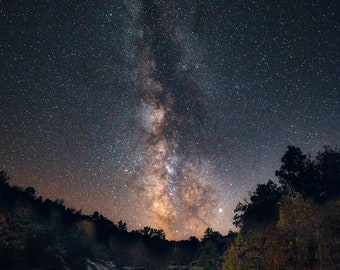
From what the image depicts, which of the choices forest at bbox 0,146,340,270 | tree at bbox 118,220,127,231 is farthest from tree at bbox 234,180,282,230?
tree at bbox 118,220,127,231

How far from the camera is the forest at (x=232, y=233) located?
3152 centimetres

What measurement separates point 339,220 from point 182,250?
71041 mm

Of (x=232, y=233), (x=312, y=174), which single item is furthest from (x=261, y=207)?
(x=232, y=233)

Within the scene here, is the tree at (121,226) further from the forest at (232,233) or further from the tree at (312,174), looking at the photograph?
the tree at (312,174)

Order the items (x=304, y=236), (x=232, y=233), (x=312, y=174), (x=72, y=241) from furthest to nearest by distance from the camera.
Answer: (x=232, y=233) → (x=72, y=241) → (x=312, y=174) → (x=304, y=236)

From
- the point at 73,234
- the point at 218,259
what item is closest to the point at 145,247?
the point at 73,234

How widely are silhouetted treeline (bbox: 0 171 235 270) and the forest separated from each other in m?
0.15

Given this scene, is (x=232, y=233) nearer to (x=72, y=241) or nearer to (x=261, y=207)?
(x=261, y=207)

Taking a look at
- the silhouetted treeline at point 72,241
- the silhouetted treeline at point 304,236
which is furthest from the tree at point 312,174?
the silhouetted treeline at point 72,241

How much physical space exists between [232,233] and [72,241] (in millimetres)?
42299

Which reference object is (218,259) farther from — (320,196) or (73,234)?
(73,234)

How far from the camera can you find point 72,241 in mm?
71500

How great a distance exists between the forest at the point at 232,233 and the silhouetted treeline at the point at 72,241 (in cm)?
15

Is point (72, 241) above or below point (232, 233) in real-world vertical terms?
below
